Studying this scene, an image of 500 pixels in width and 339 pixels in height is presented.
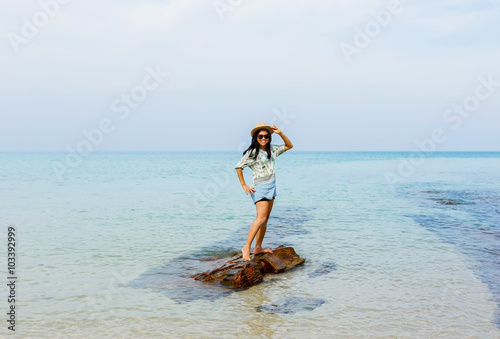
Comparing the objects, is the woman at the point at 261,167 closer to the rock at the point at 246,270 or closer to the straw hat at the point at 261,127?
the straw hat at the point at 261,127

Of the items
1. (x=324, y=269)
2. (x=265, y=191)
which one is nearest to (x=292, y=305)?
(x=265, y=191)

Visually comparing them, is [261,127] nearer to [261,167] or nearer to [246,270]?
[261,167]

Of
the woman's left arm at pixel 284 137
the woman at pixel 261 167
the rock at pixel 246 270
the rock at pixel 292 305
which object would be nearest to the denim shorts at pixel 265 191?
the woman at pixel 261 167

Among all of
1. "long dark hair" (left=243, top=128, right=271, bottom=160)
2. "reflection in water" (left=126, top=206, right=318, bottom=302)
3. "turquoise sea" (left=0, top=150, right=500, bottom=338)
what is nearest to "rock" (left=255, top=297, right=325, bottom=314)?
"turquoise sea" (left=0, top=150, right=500, bottom=338)

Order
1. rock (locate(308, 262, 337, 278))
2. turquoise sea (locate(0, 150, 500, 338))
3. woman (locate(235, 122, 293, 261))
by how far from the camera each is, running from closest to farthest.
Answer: turquoise sea (locate(0, 150, 500, 338)) < woman (locate(235, 122, 293, 261)) < rock (locate(308, 262, 337, 278))

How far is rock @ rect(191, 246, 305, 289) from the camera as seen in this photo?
22.1ft

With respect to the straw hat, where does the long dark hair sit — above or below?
below

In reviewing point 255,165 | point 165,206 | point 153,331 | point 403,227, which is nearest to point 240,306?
point 153,331

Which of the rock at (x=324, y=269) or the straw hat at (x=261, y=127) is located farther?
the rock at (x=324, y=269)

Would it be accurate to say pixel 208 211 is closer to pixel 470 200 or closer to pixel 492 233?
pixel 492 233

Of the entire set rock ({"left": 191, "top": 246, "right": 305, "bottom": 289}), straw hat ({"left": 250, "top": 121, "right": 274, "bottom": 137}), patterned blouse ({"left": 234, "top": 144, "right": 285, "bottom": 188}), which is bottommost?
rock ({"left": 191, "top": 246, "right": 305, "bottom": 289})

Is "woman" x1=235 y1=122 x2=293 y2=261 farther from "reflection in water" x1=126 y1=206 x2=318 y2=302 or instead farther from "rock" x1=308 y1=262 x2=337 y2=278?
"rock" x1=308 y1=262 x2=337 y2=278

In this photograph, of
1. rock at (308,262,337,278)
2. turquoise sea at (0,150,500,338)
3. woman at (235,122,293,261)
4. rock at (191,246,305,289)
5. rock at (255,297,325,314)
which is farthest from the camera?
rock at (308,262,337,278)

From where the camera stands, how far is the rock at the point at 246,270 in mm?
6750
